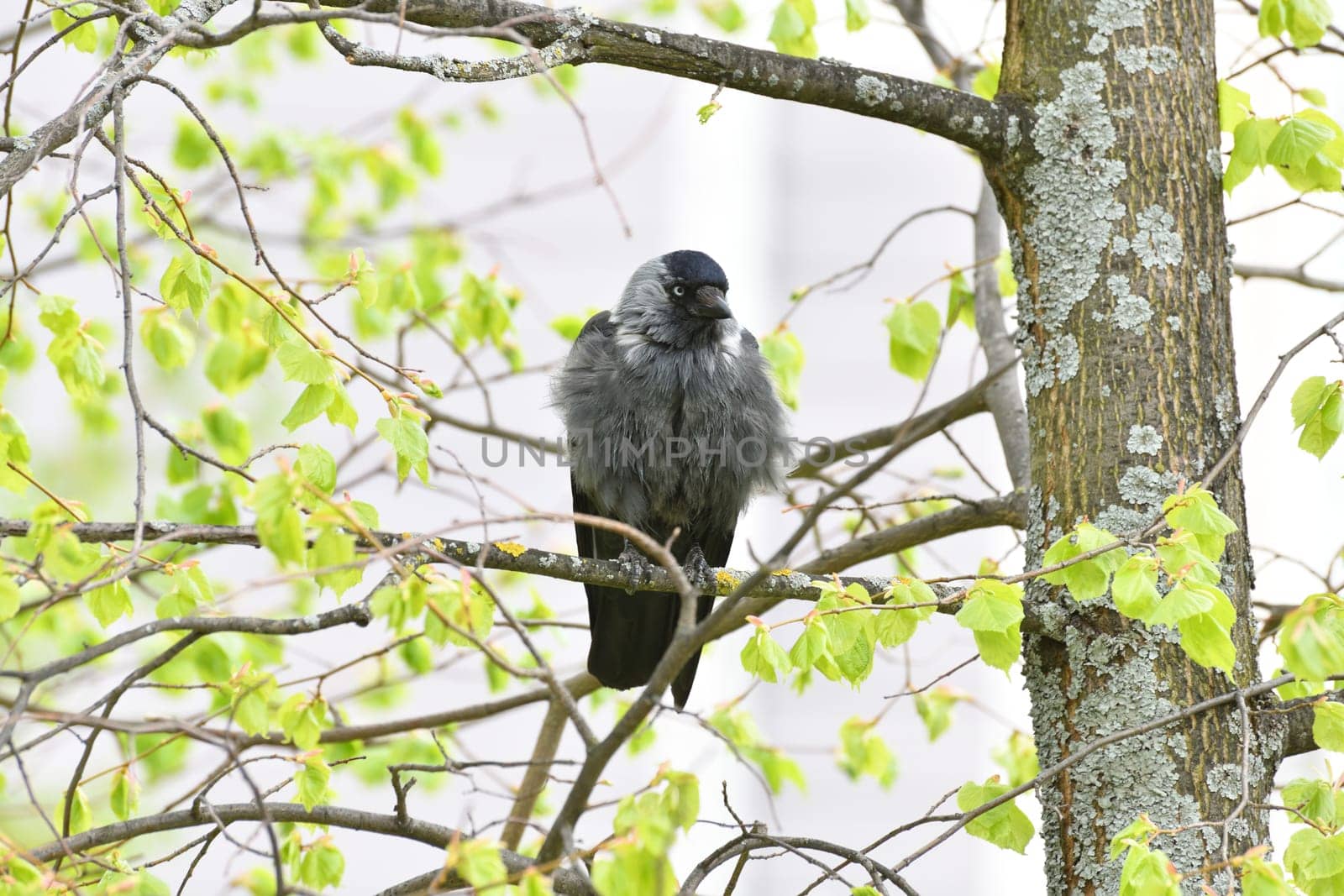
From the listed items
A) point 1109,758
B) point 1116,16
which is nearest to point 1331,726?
point 1109,758

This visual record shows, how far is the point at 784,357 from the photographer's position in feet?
12.3

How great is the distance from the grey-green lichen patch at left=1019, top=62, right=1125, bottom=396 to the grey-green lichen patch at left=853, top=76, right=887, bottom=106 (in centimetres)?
36

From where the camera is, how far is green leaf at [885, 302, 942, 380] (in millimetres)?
3318

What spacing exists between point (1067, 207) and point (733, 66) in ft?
2.55

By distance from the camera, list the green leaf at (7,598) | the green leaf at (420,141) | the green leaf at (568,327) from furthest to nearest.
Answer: the green leaf at (420,141) < the green leaf at (568,327) < the green leaf at (7,598)

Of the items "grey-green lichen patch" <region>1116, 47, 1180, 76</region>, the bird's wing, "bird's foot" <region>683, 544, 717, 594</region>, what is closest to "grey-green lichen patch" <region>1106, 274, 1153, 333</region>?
"grey-green lichen patch" <region>1116, 47, 1180, 76</region>

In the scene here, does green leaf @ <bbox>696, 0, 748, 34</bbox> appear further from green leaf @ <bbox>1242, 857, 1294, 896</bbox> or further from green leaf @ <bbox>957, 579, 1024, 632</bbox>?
green leaf @ <bbox>1242, 857, 1294, 896</bbox>

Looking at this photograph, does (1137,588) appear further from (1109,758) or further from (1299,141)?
(1299,141)

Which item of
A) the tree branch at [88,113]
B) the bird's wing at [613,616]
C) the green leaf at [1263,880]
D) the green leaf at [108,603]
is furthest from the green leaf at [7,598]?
the bird's wing at [613,616]

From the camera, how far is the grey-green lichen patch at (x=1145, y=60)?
270cm

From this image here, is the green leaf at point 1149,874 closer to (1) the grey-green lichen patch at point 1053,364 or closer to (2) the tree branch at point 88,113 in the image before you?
(1) the grey-green lichen patch at point 1053,364

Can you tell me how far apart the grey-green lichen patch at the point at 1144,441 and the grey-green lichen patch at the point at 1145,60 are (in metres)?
0.79

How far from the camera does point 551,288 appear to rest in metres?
9.03

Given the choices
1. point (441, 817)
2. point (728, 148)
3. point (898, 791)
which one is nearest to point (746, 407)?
point (441, 817)
